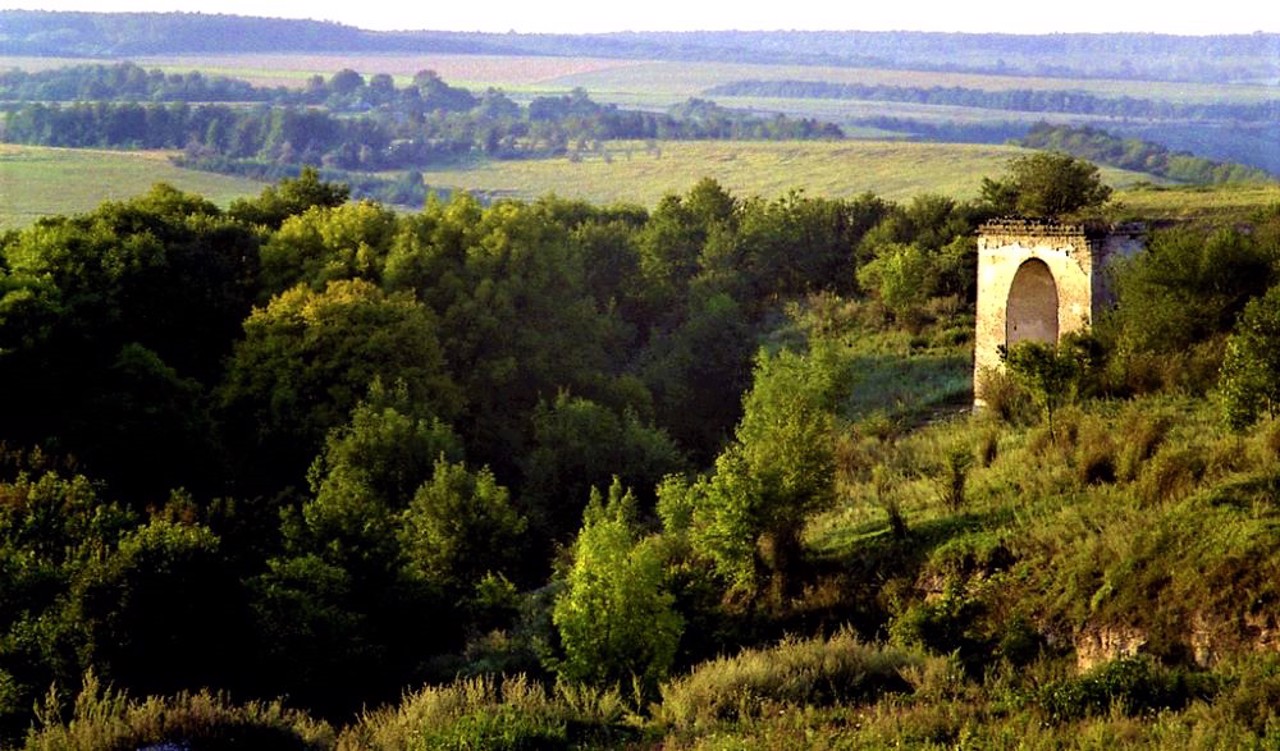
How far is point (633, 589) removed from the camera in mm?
17000

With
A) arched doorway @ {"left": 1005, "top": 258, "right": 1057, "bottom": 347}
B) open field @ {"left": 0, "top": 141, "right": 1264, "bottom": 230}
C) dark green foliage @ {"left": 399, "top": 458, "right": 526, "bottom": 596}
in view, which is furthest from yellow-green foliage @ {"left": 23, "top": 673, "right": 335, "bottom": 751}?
open field @ {"left": 0, "top": 141, "right": 1264, "bottom": 230}

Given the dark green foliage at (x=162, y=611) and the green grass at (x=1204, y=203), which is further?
the green grass at (x=1204, y=203)

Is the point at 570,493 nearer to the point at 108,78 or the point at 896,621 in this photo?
the point at 896,621

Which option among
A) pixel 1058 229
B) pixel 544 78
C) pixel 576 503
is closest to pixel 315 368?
pixel 576 503

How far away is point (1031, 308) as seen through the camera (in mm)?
30625

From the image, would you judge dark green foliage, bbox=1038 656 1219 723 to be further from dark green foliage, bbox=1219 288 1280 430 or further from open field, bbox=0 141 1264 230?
open field, bbox=0 141 1264 230

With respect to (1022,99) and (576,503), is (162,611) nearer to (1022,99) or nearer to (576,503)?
(576,503)

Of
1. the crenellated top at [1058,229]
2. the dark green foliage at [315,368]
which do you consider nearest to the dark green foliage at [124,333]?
the dark green foliage at [315,368]

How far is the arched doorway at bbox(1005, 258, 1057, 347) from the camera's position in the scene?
3028 centimetres

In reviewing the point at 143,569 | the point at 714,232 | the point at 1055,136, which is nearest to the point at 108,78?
the point at 1055,136

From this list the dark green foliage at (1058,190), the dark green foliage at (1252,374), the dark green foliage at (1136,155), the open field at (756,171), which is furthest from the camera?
the open field at (756,171)

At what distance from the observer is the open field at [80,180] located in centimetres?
5828

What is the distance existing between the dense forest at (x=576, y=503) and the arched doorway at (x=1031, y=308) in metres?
1.94

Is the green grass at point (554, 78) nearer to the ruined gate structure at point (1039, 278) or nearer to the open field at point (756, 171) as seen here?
the open field at point (756, 171)
